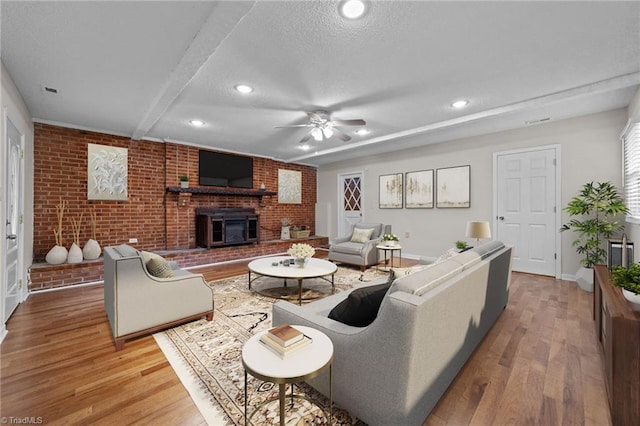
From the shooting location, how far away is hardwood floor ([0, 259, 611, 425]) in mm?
1465

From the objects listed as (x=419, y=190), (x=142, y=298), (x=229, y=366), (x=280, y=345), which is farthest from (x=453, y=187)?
(x=142, y=298)

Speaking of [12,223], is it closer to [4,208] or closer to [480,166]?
[4,208]

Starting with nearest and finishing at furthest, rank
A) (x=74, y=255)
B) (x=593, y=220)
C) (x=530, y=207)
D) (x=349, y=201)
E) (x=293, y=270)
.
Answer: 1. (x=293, y=270)
2. (x=593, y=220)
3. (x=74, y=255)
4. (x=530, y=207)
5. (x=349, y=201)

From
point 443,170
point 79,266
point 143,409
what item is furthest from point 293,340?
point 443,170

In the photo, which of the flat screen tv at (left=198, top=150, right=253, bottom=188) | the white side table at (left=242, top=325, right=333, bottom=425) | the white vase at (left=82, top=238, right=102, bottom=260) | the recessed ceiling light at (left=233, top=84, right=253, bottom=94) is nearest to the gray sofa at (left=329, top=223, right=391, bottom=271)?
the flat screen tv at (left=198, top=150, right=253, bottom=188)

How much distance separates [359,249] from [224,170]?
11.4ft

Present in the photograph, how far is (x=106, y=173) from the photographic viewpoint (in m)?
4.50

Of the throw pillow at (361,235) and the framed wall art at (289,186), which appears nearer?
the throw pillow at (361,235)

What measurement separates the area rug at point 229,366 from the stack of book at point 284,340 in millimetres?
489

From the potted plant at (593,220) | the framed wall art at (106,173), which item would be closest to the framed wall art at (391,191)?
the potted plant at (593,220)

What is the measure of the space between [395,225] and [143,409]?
5552 mm

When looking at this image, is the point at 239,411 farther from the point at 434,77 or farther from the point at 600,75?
the point at 600,75

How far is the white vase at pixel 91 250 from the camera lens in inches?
161

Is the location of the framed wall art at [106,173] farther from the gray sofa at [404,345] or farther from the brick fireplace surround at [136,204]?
the gray sofa at [404,345]
